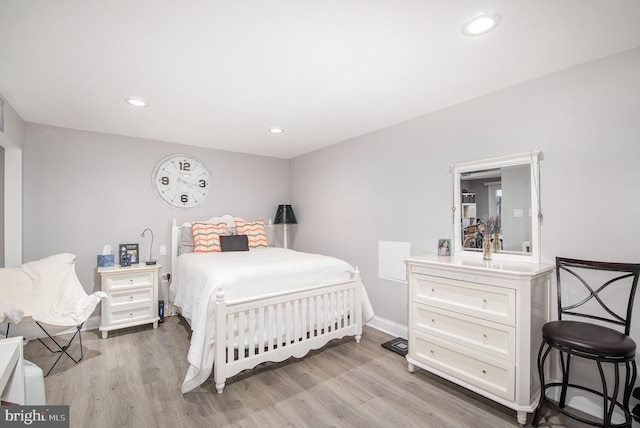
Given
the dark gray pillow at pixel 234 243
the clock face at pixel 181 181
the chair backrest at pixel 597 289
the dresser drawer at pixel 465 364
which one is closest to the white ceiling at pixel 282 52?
the clock face at pixel 181 181

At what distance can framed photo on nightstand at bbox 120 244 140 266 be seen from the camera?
11.3 ft

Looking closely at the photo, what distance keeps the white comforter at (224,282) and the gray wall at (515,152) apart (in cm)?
84

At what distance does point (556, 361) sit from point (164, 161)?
14.8ft

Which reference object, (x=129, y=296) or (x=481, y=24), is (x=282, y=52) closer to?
(x=481, y=24)

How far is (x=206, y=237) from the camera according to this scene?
3805 mm

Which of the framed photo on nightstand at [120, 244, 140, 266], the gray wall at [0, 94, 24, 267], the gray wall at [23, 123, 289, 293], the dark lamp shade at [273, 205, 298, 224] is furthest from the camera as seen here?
the dark lamp shade at [273, 205, 298, 224]

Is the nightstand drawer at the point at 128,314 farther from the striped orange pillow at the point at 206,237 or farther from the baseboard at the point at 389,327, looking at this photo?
the baseboard at the point at 389,327

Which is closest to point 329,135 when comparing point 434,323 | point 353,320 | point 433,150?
point 433,150

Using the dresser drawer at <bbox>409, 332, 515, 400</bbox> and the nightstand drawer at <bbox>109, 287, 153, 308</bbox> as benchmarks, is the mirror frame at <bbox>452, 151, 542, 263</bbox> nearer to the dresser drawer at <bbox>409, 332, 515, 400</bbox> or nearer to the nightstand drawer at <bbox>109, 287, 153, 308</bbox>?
the dresser drawer at <bbox>409, 332, 515, 400</bbox>

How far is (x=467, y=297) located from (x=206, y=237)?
3044 mm

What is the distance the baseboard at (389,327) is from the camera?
3.12m

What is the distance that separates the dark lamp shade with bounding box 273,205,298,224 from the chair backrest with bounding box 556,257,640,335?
3.38 m

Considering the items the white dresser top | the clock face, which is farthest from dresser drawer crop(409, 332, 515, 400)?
the clock face

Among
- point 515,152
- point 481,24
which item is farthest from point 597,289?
point 481,24
